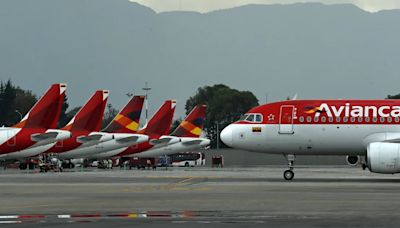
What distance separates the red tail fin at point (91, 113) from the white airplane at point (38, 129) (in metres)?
11.2

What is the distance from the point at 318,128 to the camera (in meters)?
54.4

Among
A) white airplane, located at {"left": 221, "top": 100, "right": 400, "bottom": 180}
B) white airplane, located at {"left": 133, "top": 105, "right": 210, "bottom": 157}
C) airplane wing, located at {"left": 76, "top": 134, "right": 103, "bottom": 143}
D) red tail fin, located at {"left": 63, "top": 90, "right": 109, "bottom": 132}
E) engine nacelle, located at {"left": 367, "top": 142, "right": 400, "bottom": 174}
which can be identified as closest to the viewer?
engine nacelle, located at {"left": 367, "top": 142, "right": 400, "bottom": 174}

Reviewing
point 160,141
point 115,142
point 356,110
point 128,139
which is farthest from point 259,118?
point 160,141

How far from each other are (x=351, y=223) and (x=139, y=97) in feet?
250

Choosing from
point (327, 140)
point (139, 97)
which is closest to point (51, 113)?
point (139, 97)

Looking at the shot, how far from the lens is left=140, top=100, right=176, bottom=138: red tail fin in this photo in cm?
10656

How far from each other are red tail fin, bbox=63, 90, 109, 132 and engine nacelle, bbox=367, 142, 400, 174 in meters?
42.5

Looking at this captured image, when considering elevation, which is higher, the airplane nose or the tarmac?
the airplane nose

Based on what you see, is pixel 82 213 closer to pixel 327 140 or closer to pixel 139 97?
pixel 327 140

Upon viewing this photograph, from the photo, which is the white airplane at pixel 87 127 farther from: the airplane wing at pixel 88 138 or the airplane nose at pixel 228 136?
the airplane nose at pixel 228 136

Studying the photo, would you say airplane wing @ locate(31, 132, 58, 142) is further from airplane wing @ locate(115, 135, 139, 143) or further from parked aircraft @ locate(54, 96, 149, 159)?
airplane wing @ locate(115, 135, 139, 143)

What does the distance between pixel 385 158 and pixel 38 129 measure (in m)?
34.9

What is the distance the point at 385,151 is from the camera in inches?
2005

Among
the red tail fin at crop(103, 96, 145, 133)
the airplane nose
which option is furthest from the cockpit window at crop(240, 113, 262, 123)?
the red tail fin at crop(103, 96, 145, 133)
